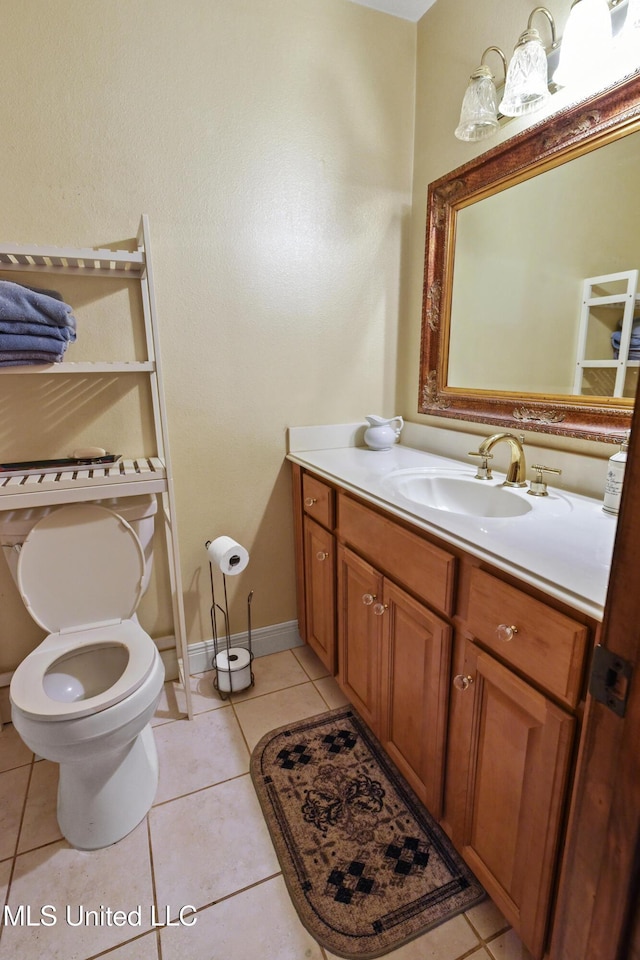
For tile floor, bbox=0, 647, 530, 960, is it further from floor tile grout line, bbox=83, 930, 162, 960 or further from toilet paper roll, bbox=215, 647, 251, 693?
toilet paper roll, bbox=215, 647, 251, 693

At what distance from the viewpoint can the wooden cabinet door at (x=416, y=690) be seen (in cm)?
111

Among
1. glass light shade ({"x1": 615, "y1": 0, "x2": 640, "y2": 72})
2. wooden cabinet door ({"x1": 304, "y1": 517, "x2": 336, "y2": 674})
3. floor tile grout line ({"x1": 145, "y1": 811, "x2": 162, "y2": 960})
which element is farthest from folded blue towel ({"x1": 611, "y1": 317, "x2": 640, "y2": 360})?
floor tile grout line ({"x1": 145, "y1": 811, "x2": 162, "y2": 960})

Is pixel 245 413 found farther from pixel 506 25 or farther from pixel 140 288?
pixel 506 25

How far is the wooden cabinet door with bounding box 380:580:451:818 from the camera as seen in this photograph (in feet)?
3.64

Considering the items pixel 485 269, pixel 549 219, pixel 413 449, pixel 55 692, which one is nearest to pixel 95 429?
pixel 55 692

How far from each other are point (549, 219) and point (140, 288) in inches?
50.7

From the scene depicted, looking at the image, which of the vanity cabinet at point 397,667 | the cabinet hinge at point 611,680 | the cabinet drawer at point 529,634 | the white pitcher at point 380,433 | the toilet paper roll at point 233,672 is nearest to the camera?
the cabinet hinge at point 611,680

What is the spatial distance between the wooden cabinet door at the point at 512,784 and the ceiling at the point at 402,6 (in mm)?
2174

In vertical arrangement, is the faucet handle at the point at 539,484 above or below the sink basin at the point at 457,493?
above

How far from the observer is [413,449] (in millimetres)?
1976

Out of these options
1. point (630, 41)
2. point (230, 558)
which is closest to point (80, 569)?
point (230, 558)

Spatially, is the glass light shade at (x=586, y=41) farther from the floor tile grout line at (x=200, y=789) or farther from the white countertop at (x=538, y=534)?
the floor tile grout line at (x=200, y=789)

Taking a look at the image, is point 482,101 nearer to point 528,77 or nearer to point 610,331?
point 528,77

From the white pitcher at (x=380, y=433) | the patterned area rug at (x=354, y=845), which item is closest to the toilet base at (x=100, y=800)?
the patterned area rug at (x=354, y=845)
